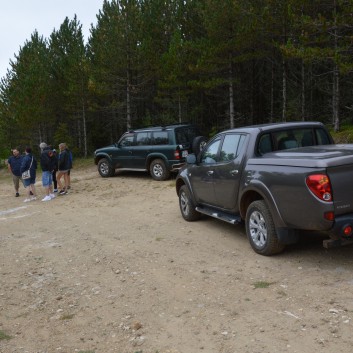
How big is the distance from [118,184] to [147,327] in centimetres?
1122

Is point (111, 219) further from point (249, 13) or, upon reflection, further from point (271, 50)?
point (271, 50)

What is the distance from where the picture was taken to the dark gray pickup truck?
4812 millimetres

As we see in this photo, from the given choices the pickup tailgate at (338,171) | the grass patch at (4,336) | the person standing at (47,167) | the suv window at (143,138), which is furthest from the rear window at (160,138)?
the grass patch at (4,336)

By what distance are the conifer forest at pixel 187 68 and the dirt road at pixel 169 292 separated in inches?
394

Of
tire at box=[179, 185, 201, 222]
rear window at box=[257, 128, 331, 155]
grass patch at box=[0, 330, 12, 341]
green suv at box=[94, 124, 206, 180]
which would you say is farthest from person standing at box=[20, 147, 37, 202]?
grass patch at box=[0, 330, 12, 341]

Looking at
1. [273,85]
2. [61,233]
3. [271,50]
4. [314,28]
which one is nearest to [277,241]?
[61,233]

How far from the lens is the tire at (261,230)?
560cm

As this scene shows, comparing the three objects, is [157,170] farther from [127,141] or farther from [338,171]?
[338,171]

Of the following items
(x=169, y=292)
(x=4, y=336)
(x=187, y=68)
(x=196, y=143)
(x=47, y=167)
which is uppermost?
(x=187, y=68)

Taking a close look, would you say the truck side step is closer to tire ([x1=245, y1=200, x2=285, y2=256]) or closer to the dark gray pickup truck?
the dark gray pickup truck

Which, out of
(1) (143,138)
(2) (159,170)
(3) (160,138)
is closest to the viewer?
(3) (160,138)

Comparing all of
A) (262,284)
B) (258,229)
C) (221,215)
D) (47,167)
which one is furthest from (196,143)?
→ (47,167)

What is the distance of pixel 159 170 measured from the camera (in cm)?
1495

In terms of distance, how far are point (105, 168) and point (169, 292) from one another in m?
12.7
